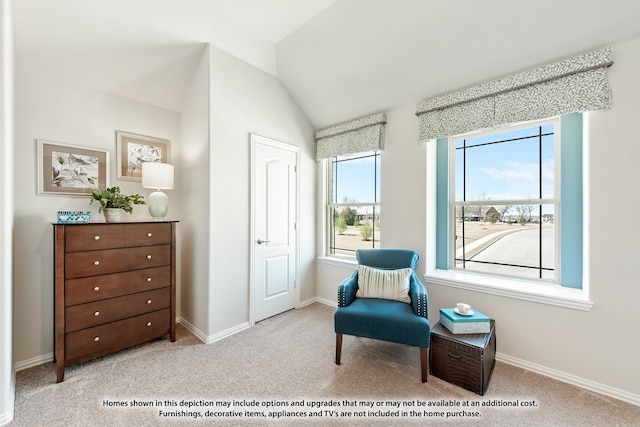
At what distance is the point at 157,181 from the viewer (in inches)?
93.2

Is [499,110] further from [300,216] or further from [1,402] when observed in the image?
[1,402]

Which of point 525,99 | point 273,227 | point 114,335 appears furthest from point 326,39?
point 114,335

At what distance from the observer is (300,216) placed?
337 centimetres

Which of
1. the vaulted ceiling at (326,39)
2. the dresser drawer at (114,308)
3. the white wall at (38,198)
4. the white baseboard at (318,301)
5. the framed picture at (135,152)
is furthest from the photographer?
the white baseboard at (318,301)

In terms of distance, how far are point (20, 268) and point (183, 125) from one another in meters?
1.86

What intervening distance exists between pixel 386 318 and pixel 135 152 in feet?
9.41

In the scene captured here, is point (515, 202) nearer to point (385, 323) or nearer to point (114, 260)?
point (385, 323)

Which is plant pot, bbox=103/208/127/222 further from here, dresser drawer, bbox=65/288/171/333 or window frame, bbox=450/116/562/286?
window frame, bbox=450/116/562/286

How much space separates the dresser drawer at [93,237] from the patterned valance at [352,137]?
2374mm

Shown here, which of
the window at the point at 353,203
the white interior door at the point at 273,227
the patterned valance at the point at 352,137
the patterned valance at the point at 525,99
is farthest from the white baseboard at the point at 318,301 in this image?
the patterned valance at the point at 525,99

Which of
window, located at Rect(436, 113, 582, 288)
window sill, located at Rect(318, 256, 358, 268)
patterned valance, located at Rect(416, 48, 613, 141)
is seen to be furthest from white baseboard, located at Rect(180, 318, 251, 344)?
patterned valance, located at Rect(416, 48, 613, 141)

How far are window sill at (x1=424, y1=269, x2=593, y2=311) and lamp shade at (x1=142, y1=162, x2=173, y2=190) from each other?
2.69 metres

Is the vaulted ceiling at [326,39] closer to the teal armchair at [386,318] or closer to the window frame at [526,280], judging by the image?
the window frame at [526,280]

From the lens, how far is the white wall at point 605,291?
171 centimetres
